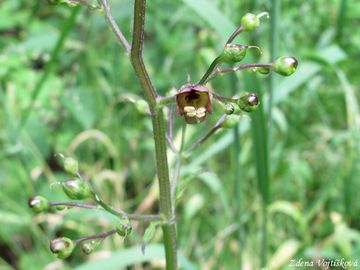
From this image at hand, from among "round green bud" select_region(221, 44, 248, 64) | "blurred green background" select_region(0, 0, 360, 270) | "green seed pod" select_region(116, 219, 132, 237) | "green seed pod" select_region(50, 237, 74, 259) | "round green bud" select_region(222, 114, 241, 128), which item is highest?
"round green bud" select_region(221, 44, 248, 64)

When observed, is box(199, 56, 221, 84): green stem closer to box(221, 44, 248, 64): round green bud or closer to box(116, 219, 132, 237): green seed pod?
box(221, 44, 248, 64): round green bud

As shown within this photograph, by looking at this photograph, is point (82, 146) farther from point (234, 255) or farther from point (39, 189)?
point (234, 255)

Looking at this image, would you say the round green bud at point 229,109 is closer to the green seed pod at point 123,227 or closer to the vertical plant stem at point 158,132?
the vertical plant stem at point 158,132

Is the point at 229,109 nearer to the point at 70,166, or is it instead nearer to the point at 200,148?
the point at 70,166

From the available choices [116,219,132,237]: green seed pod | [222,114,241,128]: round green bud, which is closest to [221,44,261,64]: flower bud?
[222,114,241,128]: round green bud

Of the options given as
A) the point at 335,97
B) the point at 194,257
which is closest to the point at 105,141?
the point at 194,257
